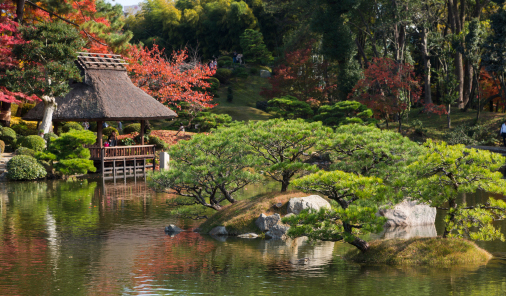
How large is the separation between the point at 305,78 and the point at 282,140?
101 ft

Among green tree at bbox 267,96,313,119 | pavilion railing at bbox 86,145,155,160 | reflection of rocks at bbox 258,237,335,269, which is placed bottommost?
reflection of rocks at bbox 258,237,335,269

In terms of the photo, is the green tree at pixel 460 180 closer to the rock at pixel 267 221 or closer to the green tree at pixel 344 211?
the green tree at pixel 344 211

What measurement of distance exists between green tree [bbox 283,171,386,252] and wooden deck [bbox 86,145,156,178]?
18.7 meters

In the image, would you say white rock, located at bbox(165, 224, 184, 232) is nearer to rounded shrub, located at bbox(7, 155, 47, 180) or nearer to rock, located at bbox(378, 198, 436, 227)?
rock, located at bbox(378, 198, 436, 227)

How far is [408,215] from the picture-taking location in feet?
54.5

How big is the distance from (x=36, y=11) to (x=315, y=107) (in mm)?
21792

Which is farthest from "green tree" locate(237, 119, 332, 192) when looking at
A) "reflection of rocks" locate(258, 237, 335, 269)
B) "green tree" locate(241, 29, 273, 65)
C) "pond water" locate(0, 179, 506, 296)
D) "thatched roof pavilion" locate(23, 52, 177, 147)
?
"green tree" locate(241, 29, 273, 65)

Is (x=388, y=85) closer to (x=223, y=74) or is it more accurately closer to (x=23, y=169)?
(x=23, y=169)

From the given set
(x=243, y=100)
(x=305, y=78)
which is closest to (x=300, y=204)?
(x=305, y=78)

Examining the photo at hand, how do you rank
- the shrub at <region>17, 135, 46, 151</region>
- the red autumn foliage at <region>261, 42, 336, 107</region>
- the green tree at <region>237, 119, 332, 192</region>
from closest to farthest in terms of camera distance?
the green tree at <region>237, 119, 332, 192</region>, the shrub at <region>17, 135, 46, 151</region>, the red autumn foliage at <region>261, 42, 336, 107</region>

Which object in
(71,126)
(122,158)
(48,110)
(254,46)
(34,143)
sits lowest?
(122,158)

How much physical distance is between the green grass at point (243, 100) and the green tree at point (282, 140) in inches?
1201

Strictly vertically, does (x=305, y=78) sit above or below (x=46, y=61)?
above

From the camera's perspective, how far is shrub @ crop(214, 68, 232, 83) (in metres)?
57.9
